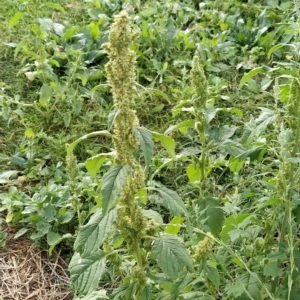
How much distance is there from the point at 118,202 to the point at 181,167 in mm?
1468

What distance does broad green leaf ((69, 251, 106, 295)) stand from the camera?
5.48ft

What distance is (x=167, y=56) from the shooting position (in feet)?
13.0

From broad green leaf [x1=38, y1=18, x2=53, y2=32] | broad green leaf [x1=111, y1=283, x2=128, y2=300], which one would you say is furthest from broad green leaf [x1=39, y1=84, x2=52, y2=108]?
broad green leaf [x1=111, y1=283, x2=128, y2=300]

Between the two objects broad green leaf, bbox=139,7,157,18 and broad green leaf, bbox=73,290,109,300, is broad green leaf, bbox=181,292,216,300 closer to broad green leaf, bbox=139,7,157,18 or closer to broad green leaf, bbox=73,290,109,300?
broad green leaf, bbox=73,290,109,300

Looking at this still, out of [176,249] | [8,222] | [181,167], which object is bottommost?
[8,222]

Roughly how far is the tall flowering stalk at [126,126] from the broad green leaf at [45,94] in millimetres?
1817

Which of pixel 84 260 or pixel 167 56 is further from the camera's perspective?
pixel 167 56

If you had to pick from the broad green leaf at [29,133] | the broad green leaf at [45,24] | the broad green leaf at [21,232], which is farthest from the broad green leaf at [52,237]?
the broad green leaf at [45,24]

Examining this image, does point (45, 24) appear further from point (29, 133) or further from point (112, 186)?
point (112, 186)

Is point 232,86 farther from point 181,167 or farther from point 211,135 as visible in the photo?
point 211,135

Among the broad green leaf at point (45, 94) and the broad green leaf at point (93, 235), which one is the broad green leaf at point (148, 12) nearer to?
the broad green leaf at point (45, 94)

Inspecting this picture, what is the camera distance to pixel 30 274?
2.71m

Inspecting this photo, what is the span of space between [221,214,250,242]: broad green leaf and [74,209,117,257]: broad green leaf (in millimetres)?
465

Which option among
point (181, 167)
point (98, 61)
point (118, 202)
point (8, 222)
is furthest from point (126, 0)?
point (118, 202)
